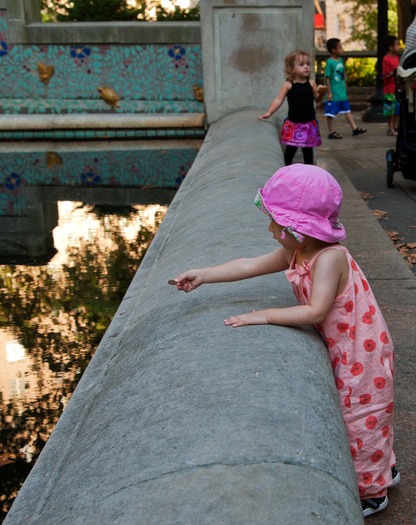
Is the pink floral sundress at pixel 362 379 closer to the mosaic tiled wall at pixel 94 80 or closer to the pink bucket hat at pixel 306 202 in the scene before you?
the pink bucket hat at pixel 306 202

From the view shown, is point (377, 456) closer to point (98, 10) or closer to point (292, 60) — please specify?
point (292, 60)

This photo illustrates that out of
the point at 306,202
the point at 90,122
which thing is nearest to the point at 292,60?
the point at 90,122

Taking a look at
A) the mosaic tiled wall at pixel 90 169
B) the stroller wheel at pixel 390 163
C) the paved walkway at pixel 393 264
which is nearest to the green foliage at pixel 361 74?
the paved walkway at pixel 393 264

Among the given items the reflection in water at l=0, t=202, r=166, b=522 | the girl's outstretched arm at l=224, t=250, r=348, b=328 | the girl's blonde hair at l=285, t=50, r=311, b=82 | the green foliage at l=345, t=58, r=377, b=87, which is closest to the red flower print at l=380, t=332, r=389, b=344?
the girl's outstretched arm at l=224, t=250, r=348, b=328

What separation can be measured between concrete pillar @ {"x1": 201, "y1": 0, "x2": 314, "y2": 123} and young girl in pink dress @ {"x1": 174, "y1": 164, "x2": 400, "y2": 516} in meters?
10.6

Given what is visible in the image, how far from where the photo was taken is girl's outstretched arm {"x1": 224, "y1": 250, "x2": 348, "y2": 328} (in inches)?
112

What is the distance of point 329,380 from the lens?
2693 mm

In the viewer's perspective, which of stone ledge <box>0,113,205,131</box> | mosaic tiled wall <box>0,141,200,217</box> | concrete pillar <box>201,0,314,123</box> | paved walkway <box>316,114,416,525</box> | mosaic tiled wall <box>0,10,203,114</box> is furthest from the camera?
mosaic tiled wall <box>0,10,203,114</box>

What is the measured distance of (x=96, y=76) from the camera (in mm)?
15438

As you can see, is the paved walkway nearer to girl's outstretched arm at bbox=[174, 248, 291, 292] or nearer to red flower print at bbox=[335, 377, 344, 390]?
red flower print at bbox=[335, 377, 344, 390]

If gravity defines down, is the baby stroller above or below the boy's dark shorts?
above

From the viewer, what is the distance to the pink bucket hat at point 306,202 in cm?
286

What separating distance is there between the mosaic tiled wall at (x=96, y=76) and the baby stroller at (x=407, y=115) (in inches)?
260

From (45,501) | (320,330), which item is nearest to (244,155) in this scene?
(320,330)
